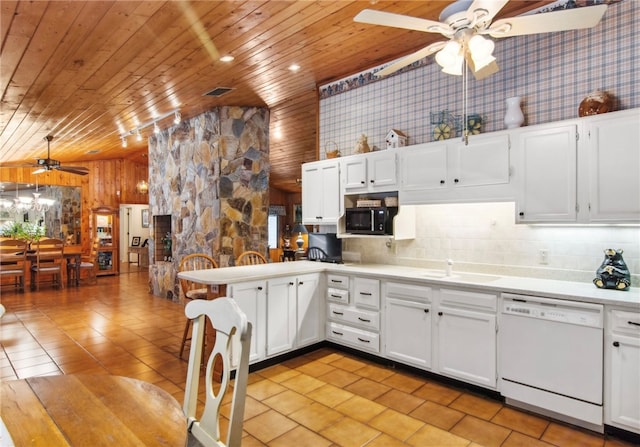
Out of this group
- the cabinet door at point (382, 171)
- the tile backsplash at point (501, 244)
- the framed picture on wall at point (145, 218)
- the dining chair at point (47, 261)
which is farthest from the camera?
the framed picture on wall at point (145, 218)

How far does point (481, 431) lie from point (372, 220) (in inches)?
76.9

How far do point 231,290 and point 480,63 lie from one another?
2.42m

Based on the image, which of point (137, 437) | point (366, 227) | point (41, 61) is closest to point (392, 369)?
point (366, 227)

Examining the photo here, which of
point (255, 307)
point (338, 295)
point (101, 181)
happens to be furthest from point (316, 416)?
point (101, 181)

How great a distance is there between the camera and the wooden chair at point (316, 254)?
4336mm

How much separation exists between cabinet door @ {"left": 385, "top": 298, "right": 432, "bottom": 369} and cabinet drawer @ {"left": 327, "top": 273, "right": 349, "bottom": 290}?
0.49m

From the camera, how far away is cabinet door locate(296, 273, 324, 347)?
3.75 m

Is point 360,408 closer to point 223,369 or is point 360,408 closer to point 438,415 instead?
point 438,415

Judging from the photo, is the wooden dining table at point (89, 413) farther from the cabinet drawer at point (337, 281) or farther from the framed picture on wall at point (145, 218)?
the framed picture on wall at point (145, 218)

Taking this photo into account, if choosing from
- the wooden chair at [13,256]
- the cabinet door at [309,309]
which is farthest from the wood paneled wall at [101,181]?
the cabinet door at [309,309]

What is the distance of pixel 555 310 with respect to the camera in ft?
8.32

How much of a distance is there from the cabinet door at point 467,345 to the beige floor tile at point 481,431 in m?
0.36

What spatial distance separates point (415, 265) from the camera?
390cm

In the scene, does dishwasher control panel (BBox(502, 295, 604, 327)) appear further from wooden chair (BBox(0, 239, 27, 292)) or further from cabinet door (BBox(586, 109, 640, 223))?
wooden chair (BBox(0, 239, 27, 292))
